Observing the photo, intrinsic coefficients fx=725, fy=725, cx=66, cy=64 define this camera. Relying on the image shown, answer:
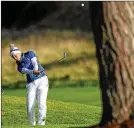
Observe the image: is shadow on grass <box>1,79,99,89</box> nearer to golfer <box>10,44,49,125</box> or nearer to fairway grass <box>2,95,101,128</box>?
fairway grass <box>2,95,101,128</box>

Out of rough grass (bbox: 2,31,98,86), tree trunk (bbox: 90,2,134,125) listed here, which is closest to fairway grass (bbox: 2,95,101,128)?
tree trunk (bbox: 90,2,134,125)

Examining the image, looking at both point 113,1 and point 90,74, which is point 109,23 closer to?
point 113,1

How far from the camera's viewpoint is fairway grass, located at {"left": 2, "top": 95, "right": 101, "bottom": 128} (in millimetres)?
11711

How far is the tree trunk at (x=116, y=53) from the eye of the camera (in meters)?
8.23

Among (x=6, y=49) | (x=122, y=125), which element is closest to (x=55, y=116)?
(x=122, y=125)

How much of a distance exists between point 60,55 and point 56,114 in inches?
597

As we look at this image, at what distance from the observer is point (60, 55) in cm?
2775

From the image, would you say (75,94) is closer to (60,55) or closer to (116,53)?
(60,55)

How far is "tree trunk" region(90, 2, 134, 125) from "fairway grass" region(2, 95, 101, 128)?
288cm

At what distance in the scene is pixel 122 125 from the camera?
27.0 ft

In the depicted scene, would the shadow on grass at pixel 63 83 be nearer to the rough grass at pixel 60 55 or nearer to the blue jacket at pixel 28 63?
the rough grass at pixel 60 55

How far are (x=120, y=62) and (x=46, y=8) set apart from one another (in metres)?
23.0

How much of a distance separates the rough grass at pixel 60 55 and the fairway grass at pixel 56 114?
11949mm

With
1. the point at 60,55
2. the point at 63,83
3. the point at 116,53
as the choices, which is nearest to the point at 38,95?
the point at 116,53
